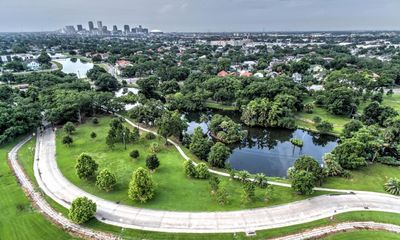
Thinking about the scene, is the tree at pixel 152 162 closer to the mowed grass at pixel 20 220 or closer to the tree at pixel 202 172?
the tree at pixel 202 172

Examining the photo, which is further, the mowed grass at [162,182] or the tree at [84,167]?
the tree at [84,167]

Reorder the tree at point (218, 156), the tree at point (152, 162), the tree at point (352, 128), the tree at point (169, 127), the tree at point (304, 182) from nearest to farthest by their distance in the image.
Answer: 1. the tree at point (304, 182)
2. the tree at point (152, 162)
3. the tree at point (218, 156)
4. the tree at point (169, 127)
5. the tree at point (352, 128)

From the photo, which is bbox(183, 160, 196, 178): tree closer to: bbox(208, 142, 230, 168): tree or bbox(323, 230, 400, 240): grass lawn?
bbox(208, 142, 230, 168): tree

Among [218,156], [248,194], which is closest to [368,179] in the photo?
[248,194]

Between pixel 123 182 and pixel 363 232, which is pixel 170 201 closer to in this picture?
pixel 123 182

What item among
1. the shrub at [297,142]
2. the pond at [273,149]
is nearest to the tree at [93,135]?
the pond at [273,149]

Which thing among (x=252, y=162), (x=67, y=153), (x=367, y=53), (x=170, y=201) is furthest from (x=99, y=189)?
(x=367, y=53)

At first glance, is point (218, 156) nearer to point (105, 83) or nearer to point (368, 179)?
point (368, 179)
